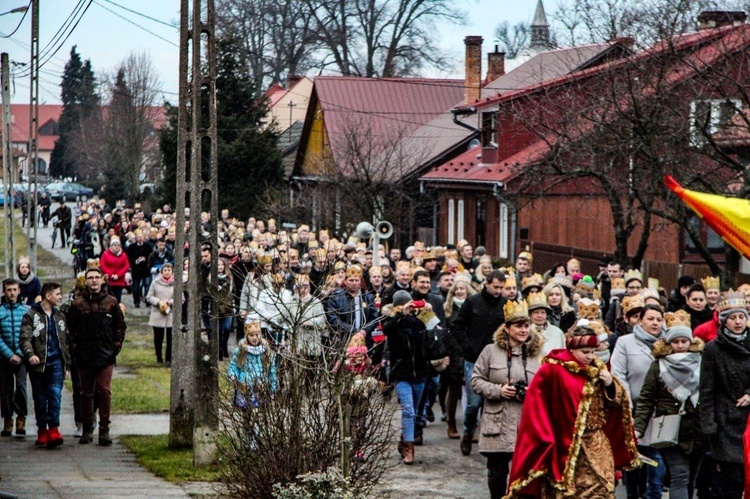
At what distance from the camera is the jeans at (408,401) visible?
1322 cm

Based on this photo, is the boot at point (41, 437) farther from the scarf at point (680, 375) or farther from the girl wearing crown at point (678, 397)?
the scarf at point (680, 375)

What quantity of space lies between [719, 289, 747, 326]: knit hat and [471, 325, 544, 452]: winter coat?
142cm

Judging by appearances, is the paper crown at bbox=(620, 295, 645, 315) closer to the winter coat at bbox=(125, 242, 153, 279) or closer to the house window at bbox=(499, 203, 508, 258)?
the winter coat at bbox=(125, 242, 153, 279)

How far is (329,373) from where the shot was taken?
29.1ft

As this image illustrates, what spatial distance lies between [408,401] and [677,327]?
377 cm

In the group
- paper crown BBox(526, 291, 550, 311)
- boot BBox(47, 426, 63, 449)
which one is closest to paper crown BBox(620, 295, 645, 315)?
paper crown BBox(526, 291, 550, 311)

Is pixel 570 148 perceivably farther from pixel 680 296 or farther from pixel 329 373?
pixel 329 373

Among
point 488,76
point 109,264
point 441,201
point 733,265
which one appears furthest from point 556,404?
point 488,76

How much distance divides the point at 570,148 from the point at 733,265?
4046 millimetres

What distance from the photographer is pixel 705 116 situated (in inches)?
791

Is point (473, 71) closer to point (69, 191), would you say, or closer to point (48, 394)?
point (48, 394)

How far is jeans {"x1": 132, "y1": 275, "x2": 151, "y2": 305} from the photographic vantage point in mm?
30875

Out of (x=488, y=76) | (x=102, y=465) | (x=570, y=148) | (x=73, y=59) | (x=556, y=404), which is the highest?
(x=73, y=59)

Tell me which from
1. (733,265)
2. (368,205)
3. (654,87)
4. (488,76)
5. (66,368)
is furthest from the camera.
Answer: (488,76)
